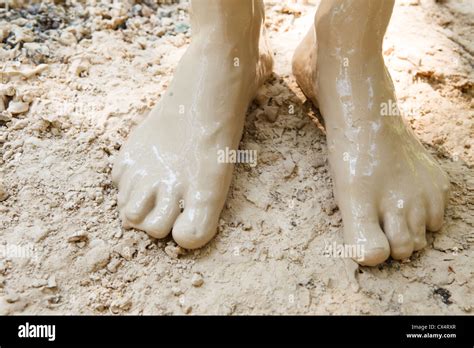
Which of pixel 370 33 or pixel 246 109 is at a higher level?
pixel 370 33

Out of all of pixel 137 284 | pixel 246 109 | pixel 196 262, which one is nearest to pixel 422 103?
pixel 246 109

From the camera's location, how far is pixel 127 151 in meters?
1.33

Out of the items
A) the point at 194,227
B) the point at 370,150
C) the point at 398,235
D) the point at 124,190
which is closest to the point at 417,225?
the point at 398,235

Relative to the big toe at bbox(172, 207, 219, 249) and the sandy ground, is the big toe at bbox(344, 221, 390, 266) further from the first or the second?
the big toe at bbox(172, 207, 219, 249)

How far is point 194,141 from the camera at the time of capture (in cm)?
128

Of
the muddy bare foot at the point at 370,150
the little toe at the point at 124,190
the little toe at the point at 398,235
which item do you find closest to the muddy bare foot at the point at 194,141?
the little toe at the point at 124,190

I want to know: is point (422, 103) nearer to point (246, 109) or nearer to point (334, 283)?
point (246, 109)

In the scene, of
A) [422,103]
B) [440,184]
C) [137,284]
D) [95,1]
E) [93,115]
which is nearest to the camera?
[137,284]

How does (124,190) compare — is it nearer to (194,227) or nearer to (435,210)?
(194,227)

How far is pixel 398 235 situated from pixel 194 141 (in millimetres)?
476

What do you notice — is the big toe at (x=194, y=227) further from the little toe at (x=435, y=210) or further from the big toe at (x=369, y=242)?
the little toe at (x=435, y=210)

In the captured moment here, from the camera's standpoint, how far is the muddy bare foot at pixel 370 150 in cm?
122

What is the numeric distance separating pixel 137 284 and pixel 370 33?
73cm

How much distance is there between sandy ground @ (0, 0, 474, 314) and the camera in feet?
3.84
